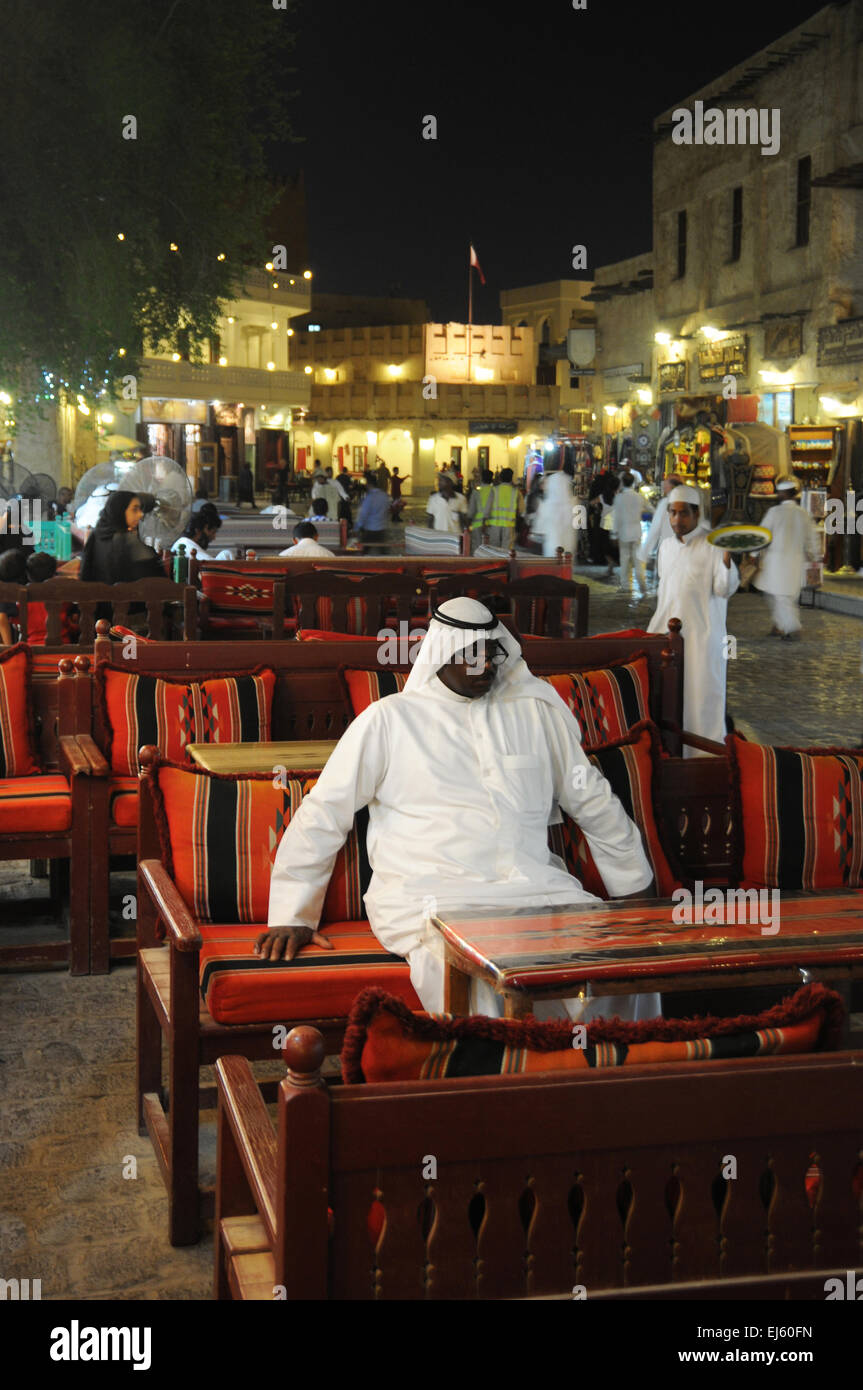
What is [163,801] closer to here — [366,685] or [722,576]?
[366,685]

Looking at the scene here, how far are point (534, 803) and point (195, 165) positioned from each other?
57.2 ft

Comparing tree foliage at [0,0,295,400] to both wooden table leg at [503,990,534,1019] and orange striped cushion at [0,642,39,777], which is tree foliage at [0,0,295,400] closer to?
orange striped cushion at [0,642,39,777]

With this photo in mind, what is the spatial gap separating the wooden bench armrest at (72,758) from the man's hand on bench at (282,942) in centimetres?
176

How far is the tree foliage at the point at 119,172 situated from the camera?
1778 cm

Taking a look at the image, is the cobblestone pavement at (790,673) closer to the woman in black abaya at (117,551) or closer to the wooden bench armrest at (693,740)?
the wooden bench armrest at (693,740)

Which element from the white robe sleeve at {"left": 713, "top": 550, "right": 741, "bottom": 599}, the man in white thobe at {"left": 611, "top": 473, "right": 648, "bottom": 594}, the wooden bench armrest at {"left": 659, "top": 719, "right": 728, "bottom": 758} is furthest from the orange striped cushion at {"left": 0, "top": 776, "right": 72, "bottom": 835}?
the man in white thobe at {"left": 611, "top": 473, "right": 648, "bottom": 594}

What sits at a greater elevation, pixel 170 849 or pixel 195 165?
pixel 195 165

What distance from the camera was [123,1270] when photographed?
3.57 m

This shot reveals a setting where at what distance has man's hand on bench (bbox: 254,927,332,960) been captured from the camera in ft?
13.1

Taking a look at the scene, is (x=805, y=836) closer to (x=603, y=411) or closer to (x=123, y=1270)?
(x=123, y=1270)

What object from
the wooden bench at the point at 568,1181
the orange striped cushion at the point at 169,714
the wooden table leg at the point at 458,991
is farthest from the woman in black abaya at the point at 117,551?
the wooden bench at the point at 568,1181

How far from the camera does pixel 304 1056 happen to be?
202 centimetres
